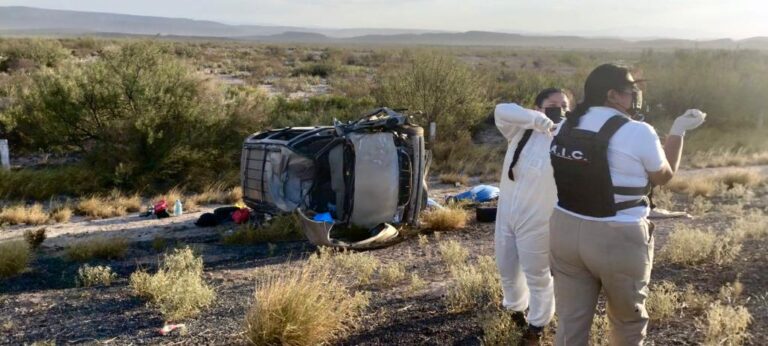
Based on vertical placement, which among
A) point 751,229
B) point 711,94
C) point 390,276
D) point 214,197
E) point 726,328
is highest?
point 711,94

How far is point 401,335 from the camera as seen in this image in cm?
491

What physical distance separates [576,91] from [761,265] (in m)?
22.3

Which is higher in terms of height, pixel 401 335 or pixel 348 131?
pixel 348 131

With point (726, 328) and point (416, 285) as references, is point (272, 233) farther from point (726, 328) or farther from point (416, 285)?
point (726, 328)

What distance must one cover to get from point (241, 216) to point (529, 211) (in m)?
6.22

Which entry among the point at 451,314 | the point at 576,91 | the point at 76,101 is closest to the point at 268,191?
the point at 451,314

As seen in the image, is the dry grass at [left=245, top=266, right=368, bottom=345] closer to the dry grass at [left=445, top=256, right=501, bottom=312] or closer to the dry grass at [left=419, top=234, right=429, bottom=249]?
the dry grass at [left=445, top=256, right=501, bottom=312]

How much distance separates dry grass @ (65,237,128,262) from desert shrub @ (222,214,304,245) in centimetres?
129

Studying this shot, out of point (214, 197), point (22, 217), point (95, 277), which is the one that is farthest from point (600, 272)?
point (214, 197)

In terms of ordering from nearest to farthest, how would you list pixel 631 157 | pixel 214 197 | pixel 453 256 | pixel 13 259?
pixel 631 157
pixel 453 256
pixel 13 259
pixel 214 197

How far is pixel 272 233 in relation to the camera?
348 inches

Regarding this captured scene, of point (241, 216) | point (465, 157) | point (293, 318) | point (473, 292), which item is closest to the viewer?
point (293, 318)

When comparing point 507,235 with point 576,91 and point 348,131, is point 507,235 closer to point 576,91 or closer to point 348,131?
point 348,131

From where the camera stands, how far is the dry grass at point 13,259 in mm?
7164
